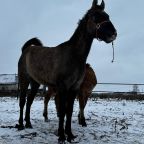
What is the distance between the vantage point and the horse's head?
27.4ft

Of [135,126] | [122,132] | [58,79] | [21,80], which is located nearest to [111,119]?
[135,126]

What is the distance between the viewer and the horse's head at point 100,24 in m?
8.34

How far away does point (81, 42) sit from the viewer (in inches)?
345

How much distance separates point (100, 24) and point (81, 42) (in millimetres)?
603

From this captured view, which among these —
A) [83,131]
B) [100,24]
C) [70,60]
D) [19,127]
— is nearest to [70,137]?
[83,131]

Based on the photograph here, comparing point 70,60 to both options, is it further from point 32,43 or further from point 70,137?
point 32,43

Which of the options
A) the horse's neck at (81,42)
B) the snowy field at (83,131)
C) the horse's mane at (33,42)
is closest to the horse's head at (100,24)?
the horse's neck at (81,42)

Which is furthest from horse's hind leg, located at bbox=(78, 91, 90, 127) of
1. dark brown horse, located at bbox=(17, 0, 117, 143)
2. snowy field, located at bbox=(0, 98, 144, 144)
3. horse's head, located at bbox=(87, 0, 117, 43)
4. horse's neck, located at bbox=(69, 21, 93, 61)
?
horse's head, located at bbox=(87, 0, 117, 43)

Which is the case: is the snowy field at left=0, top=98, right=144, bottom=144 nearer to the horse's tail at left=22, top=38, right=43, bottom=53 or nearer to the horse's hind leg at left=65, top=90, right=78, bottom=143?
the horse's hind leg at left=65, top=90, right=78, bottom=143

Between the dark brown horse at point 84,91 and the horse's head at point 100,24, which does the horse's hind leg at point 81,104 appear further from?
the horse's head at point 100,24

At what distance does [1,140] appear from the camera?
27.4 feet

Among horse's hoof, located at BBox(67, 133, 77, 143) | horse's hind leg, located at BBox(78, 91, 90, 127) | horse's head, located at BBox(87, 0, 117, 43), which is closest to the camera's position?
horse's head, located at BBox(87, 0, 117, 43)

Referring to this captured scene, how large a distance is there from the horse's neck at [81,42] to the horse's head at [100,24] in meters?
0.16

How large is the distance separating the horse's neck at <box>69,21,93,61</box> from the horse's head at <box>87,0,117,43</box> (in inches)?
6.2
